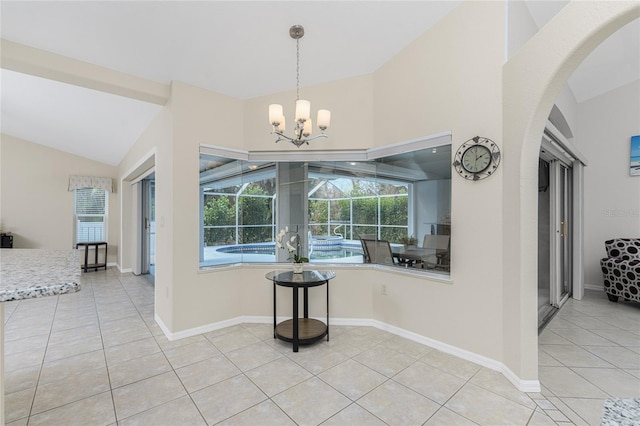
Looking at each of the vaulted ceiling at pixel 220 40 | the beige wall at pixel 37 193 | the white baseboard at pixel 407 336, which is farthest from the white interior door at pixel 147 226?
the white baseboard at pixel 407 336

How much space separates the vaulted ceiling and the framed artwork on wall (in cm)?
128

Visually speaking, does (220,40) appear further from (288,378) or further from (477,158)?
(288,378)

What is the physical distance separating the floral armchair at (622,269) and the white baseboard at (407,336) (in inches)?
125

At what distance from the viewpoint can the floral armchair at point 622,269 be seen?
12.9 ft

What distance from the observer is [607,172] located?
190 inches

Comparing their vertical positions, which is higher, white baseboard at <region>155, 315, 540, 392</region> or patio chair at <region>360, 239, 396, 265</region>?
patio chair at <region>360, 239, 396, 265</region>

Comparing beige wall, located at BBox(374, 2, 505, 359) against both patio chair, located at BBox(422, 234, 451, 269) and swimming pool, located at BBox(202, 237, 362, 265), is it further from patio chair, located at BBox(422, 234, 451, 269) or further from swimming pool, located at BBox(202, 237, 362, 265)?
swimming pool, located at BBox(202, 237, 362, 265)

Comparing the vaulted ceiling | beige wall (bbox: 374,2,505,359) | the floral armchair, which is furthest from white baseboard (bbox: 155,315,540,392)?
the floral armchair

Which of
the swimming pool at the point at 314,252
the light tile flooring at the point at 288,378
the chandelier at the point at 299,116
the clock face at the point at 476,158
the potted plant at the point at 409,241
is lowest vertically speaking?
the light tile flooring at the point at 288,378

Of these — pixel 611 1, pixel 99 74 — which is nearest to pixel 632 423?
pixel 611 1

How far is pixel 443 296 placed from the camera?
9.09ft

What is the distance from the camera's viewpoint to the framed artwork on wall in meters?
4.55

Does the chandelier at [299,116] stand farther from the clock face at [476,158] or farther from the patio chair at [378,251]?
the patio chair at [378,251]

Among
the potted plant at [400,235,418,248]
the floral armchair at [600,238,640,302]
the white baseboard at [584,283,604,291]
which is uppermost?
the potted plant at [400,235,418,248]
